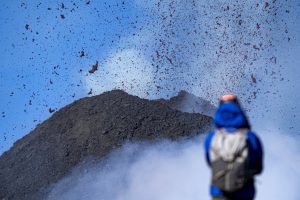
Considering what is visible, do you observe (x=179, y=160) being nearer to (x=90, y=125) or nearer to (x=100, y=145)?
(x=100, y=145)

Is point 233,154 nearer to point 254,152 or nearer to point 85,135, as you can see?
point 254,152

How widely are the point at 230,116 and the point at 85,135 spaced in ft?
60.3

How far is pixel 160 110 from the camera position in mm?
23781

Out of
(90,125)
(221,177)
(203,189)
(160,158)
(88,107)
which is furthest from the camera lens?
(88,107)

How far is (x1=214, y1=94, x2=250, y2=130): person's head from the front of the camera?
188 inches

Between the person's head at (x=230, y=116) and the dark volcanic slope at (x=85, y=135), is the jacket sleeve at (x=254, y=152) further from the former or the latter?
the dark volcanic slope at (x=85, y=135)

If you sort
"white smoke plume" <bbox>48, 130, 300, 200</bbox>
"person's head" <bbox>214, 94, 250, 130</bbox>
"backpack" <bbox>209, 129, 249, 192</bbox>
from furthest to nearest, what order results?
"white smoke plume" <bbox>48, 130, 300, 200</bbox> → "person's head" <bbox>214, 94, 250, 130</bbox> → "backpack" <bbox>209, 129, 249, 192</bbox>

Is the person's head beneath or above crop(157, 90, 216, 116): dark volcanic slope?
beneath

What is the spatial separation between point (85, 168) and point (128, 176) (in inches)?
92.8

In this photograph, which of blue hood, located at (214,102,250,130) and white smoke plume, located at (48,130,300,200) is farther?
white smoke plume, located at (48,130,300,200)

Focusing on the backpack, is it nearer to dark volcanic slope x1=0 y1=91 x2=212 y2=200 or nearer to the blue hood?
the blue hood

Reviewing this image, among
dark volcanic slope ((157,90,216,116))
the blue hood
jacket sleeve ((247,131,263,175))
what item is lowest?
jacket sleeve ((247,131,263,175))

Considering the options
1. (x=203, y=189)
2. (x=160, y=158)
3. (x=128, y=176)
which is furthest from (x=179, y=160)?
(x=203, y=189)

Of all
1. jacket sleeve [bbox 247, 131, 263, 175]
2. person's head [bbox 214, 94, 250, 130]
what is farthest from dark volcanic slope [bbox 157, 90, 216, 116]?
jacket sleeve [bbox 247, 131, 263, 175]
